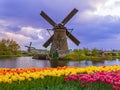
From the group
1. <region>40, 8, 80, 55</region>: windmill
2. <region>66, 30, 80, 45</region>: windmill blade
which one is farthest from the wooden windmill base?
<region>66, 30, 80, 45</region>: windmill blade

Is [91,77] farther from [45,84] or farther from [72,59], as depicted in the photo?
[72,59]

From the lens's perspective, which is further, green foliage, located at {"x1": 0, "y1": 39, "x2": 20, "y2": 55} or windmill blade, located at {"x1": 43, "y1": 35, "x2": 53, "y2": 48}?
green foliage, located at {"x1": 0, "y1": 39, "x2": 20, "y2": 55}

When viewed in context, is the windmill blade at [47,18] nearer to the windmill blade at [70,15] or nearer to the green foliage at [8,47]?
the windmill blade at [70,15]

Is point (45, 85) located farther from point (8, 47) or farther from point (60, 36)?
point (8, 47)

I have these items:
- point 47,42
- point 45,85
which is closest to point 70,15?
point 47,42

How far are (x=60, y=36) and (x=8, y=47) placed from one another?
74.5 feet

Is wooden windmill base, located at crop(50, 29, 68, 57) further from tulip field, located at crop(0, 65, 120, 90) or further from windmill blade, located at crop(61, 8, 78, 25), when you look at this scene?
tulip field, located at crop(0, 65, 120, 90)

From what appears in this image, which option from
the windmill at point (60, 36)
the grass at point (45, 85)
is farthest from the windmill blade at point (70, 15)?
the grass at point (45, 85)

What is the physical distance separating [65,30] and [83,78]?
3859 centimetres

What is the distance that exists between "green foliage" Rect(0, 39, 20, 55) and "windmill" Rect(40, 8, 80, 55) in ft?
54.9

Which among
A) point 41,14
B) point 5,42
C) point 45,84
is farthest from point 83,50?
point 45,84

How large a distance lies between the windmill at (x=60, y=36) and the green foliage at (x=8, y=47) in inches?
659

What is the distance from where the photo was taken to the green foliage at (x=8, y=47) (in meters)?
64.8

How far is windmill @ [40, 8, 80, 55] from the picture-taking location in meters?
47.0
